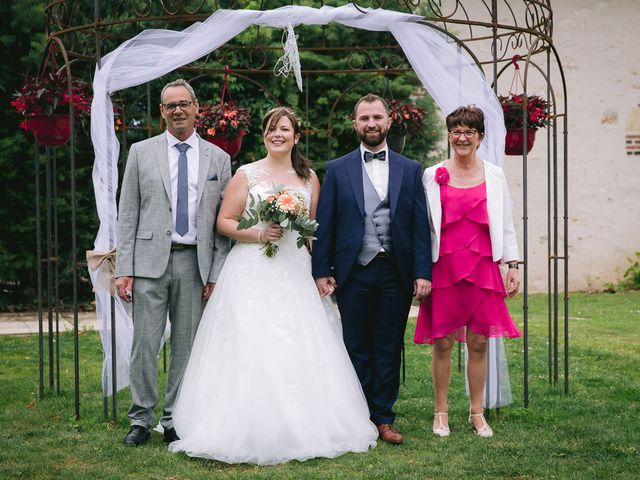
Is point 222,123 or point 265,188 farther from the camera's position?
point 222,123

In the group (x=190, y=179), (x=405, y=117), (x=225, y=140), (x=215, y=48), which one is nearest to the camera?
(x=190, y=179)

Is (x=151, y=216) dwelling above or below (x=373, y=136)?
below

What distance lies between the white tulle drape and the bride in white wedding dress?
75 centimetres

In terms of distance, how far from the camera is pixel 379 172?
15.5ft

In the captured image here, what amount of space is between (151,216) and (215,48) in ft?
4.05

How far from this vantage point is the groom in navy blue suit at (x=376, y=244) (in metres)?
4.63

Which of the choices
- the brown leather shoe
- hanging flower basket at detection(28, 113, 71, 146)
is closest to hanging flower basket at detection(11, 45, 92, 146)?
hanging flower basket at detection(28, 113, 71, 146)

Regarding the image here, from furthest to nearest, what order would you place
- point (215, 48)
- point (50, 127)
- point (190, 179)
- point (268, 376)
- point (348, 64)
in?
point (348, 64), point (50, 127), point (215, 48), point (190, 179), point (268, 376)

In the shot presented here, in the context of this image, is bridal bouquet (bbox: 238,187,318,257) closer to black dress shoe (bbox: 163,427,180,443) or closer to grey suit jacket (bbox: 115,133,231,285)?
grey suit jacket (bbox: 115,133,231,285)

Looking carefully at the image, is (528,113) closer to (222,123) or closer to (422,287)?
(422,287)

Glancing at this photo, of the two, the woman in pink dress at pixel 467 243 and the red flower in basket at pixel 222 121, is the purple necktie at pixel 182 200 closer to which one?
the woman in pink dress at pixel 467 243

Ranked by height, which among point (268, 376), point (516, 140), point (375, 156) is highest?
point (516, 140)

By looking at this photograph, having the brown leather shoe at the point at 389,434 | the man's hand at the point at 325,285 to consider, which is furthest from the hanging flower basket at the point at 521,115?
the brown leather shoe at the point at 389,434

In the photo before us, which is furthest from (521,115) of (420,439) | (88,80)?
(88,80)
